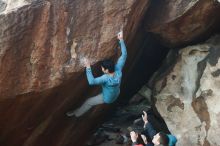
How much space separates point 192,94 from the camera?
511 inches

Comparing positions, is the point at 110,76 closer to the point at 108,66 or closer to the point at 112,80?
the point at 112,80

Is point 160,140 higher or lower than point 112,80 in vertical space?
lower

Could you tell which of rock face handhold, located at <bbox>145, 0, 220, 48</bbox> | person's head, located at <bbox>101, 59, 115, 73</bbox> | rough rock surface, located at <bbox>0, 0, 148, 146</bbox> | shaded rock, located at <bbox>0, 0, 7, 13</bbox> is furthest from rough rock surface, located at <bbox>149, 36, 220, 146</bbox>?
shaded rock, located at <bbox>0, 0, 7, 13</bbox>

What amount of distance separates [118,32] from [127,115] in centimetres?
583

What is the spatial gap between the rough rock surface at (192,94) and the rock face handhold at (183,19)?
54cm

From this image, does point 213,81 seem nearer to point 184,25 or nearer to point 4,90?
point 184,25

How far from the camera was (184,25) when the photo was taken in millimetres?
12438

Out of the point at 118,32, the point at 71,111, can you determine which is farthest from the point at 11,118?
the point at 118,32

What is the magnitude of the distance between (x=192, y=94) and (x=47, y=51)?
15.3 ft

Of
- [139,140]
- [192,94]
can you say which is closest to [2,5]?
[139,140]

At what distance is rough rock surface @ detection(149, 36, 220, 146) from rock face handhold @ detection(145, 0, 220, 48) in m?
0.54

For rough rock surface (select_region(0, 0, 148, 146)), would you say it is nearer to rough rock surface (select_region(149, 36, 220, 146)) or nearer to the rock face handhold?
the rock face handhold

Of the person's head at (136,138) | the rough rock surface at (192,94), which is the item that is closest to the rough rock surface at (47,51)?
the person's head at (136,138)

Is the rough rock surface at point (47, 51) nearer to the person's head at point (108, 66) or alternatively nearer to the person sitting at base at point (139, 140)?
the person's head at point (108, 66)
